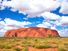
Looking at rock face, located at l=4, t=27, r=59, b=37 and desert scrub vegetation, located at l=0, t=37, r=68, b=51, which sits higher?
rock face, located at l=4, t=27, r=59, b=37

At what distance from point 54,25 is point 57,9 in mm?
584

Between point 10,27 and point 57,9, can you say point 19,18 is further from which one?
point 57,9

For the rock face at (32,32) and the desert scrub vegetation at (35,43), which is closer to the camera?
the desert scrub vegetation at (35,43)

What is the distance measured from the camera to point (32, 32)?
350 inches

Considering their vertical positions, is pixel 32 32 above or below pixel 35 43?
above

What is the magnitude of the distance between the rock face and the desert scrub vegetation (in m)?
0.24

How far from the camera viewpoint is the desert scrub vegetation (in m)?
8.47

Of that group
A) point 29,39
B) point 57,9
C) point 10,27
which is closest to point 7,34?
point 10,27

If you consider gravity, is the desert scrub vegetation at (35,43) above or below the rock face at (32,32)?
below

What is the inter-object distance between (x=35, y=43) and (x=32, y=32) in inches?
20.6

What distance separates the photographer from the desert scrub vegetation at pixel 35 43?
27.8ft

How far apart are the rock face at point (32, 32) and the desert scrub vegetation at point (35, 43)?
0.78 ft

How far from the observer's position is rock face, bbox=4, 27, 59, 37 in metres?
8.72

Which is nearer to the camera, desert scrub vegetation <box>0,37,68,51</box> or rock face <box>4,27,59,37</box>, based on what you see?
desert scrub vegetation <box>0,37,68,51</box>
